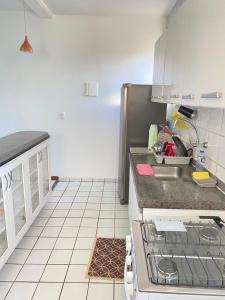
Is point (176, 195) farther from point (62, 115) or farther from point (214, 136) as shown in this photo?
point (62, 115)

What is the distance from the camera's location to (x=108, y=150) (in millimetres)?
3760

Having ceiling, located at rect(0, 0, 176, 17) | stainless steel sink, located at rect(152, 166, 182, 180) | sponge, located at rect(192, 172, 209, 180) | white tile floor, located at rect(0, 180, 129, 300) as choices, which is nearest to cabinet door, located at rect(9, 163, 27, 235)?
white tile floor, located at rect(0, 180, 129, 300)

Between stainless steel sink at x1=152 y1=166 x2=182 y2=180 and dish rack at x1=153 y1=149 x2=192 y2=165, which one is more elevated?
dish rack at x1=153 y1=149 x2=192 y2=165

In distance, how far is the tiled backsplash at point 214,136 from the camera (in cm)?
154

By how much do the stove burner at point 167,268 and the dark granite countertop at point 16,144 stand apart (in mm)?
1328

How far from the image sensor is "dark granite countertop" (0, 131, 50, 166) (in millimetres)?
1845

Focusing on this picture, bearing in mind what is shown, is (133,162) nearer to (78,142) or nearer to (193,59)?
(193,59)

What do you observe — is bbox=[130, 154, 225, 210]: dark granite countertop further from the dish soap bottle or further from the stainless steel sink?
the dish soap bottle

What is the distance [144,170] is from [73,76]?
220cm

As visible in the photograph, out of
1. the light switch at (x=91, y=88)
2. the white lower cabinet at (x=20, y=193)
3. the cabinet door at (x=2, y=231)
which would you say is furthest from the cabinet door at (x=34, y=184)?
the light switch at (x=91, y=88)

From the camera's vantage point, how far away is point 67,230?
2.52 meters

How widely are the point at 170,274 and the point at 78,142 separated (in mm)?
3043

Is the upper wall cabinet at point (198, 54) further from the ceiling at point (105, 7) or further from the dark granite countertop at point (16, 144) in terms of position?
the dark granite countertop at point (16, 144)

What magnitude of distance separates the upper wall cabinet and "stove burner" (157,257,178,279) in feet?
2.19
